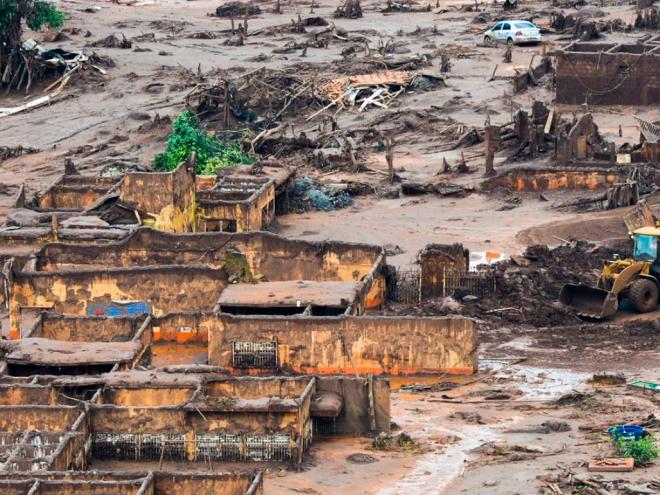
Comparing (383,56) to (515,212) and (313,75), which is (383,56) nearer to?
(313,75)

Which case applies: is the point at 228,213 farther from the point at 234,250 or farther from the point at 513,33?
the point at 513,33

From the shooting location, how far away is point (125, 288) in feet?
121

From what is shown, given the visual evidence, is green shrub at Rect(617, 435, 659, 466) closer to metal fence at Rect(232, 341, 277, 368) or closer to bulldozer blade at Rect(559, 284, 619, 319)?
metal fence at Rect(232, 341, 277, 368)

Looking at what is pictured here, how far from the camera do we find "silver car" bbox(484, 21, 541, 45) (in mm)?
65250

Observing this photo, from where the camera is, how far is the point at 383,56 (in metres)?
62.8

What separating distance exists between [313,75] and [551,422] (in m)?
29.7

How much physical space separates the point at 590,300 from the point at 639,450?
356 inches

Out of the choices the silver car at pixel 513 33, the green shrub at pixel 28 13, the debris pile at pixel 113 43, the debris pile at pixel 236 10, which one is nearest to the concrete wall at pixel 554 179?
the silver car at pixel 513 33

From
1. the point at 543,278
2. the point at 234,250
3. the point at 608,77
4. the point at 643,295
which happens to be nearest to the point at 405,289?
the point at 543,278

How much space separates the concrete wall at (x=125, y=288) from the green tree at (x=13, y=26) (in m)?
26.0

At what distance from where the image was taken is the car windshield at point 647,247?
120ft

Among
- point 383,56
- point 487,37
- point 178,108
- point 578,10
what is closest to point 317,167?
point 178,108

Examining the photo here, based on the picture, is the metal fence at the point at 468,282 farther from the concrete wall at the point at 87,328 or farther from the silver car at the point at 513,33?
the silver car at the point at 513,33

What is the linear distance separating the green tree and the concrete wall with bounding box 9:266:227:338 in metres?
26.0
